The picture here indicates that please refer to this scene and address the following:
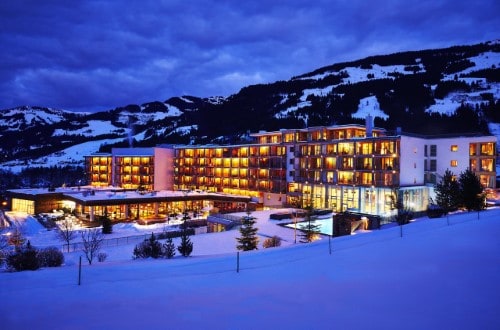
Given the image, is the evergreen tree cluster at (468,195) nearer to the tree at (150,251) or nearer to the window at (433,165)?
the window at (433,165)

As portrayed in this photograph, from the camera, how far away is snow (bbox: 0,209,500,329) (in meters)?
9.38

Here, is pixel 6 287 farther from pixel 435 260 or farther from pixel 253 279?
pixel 435 260

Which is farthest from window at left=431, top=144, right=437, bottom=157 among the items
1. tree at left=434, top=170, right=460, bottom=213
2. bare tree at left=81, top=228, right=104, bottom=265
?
bare tree at left=81, top=228, right=104, bottom=265

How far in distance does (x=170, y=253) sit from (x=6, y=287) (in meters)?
11.6

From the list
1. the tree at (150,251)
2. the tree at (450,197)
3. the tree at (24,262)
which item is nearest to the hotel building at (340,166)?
the tree at (450,197)

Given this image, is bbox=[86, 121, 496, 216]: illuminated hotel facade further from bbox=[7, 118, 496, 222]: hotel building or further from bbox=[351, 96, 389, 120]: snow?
bbox=[351, 96, 389, 120]: snow

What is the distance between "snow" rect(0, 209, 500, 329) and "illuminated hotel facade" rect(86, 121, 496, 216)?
30648mm

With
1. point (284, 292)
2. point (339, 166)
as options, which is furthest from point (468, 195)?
point (284, 292)

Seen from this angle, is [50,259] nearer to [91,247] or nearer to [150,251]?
[91,247]

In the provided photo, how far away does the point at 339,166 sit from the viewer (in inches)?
2196

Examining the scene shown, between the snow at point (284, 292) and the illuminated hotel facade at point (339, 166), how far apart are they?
3065 cm

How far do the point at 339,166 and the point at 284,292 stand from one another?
4607 cm

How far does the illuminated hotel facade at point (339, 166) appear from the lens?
1996 inches

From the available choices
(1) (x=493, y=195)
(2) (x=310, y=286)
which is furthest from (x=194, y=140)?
(2) (x=310, y=286)
